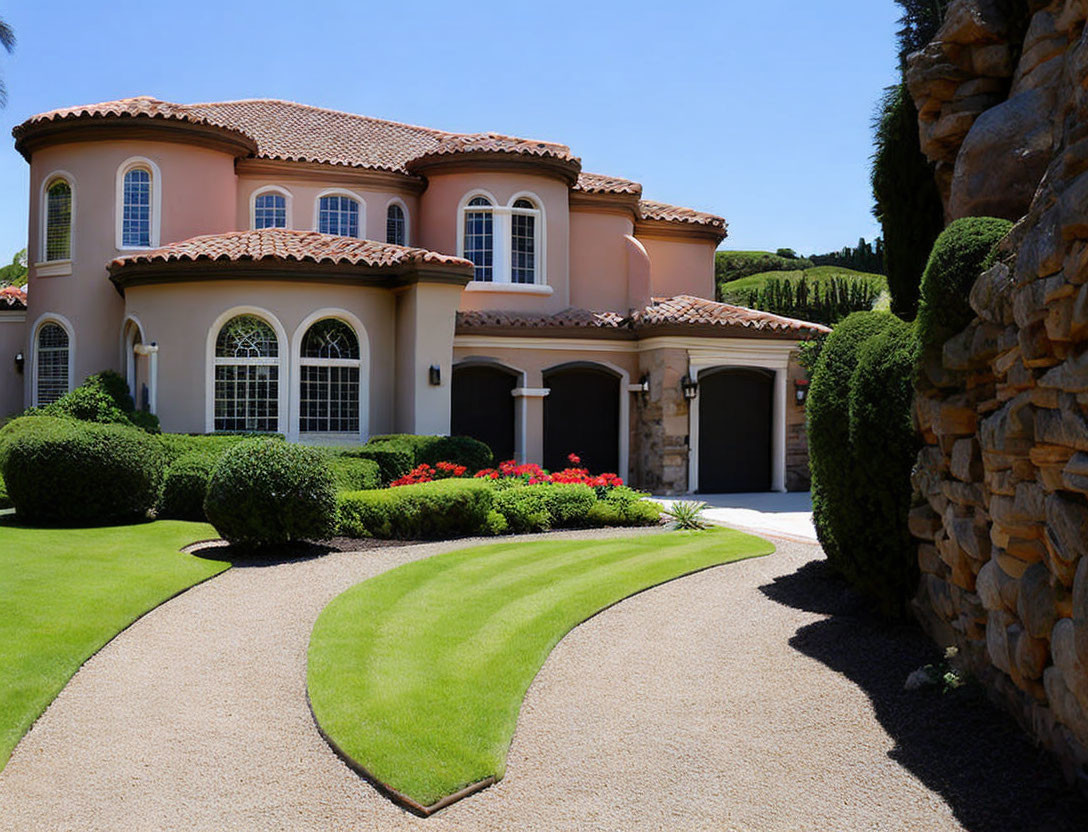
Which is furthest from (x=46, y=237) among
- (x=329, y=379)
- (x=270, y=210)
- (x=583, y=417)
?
(x=583, y=417)

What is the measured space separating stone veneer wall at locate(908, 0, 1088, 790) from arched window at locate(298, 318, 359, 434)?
12146mm

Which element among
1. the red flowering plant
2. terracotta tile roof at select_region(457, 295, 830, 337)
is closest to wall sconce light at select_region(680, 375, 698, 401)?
terracotta tile roof at select_region(457, 295, 830, 337)

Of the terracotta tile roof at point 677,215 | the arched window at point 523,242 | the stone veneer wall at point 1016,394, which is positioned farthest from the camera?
the terracotta tile roof at point 677,215

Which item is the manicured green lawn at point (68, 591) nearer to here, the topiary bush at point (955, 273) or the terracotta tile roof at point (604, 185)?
the topiary bush at point (955, 273)

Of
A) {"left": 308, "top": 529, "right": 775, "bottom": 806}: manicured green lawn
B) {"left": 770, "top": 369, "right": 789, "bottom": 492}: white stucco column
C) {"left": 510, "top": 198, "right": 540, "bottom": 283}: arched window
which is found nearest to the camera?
{"left": 308, "top": 529, "right": 775, "bottom": 806}: manicured green lawn

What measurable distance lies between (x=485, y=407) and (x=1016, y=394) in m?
15.5

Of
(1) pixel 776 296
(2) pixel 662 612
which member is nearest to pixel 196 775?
(2) pixel 662 612

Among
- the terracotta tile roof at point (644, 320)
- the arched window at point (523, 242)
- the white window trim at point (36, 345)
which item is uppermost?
the arched window at point (523, 242)

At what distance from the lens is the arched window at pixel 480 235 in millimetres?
21594

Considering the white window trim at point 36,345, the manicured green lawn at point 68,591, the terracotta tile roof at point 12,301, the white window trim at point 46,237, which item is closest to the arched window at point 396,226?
the white window trim at point 46,237

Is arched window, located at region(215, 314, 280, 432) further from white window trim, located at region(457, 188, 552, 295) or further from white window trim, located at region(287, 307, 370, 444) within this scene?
white window trim, located at region(457, 188, 552, 295)

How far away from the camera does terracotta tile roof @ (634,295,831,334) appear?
20109 mm

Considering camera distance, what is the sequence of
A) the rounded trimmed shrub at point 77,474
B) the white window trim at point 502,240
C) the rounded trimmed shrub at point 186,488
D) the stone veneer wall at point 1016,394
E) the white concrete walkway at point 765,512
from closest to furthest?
1. the stone veneer wall at point 1016,394
2. the rounded trimmed shrub at point 77,474
3. the rounded trimmed shrub at point 186,488
4. the white concrete walkway at point 765,512
5. the white window trim at point 502,240

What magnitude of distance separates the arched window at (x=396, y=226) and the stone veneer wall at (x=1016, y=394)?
16010 millimetres
